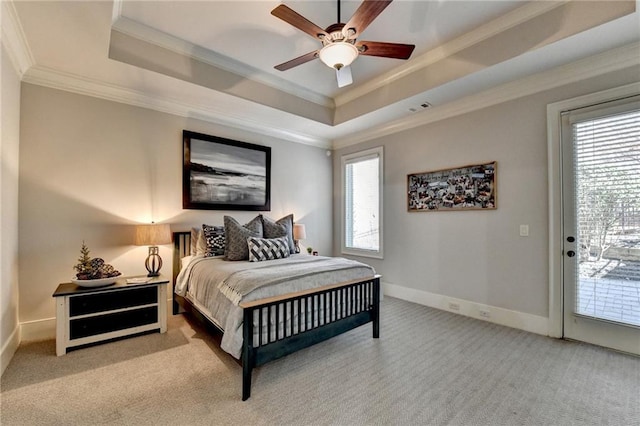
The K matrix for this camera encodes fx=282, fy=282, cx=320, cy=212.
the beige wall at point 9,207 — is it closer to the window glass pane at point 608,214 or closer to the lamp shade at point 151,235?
the lamp shade at point 151,235

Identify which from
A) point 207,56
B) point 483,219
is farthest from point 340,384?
point 207,56

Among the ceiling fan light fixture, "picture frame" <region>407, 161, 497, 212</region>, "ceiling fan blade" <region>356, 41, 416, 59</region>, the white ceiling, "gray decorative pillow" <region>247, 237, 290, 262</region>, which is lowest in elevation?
"gray decorative pillow" <region>247, 237, 290, 262</region>

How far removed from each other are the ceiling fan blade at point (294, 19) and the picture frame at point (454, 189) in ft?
8.08

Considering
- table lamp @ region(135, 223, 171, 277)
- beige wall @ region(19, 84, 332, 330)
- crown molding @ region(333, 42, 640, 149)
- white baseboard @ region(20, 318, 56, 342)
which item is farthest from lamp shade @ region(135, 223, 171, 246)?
crown molding @ region(333, 42, 640, 149)

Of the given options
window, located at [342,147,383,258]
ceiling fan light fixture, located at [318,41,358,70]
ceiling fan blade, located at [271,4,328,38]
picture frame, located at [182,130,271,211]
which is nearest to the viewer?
ceiling fan blade, located at [271,4,328,38]

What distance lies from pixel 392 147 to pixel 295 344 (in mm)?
3300

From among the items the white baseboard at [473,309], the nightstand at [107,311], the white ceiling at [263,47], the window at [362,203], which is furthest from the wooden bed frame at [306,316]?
the white ceiling at [263,47]

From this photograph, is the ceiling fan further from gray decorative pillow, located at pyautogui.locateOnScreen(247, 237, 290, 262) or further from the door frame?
gray decorative pillow, located at pyautogui.locateOnScreen(247, 237, 290, 262)

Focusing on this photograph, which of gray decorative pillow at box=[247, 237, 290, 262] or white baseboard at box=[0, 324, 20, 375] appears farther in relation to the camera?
gray decorative pillow at box=[247, 237, 290, 262]

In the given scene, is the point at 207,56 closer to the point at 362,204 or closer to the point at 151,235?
the point at 151,235

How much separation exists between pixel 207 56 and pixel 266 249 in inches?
89.3

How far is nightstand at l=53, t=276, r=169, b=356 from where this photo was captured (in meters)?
2.47

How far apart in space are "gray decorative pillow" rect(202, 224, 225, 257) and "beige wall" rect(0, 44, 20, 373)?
163cm

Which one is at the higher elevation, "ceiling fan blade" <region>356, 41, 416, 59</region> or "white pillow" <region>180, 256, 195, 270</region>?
"ceiling fan blade" <region>356, 41, 416, 59</region>
